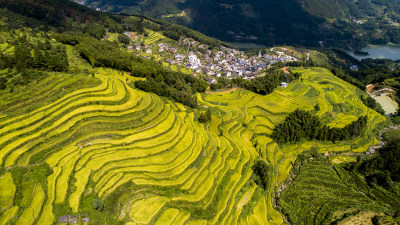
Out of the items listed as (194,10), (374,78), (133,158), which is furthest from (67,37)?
(194,10)

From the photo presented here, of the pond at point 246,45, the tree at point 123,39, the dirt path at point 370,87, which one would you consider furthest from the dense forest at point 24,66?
the pond at point 246,45

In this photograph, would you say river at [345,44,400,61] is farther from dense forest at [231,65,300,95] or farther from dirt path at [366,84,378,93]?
dense forest at [231,65,300,95]

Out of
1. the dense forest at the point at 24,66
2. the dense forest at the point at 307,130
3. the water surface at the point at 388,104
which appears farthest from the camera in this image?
the water surface at the point at 388,104

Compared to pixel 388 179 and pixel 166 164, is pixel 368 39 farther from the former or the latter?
pixel 166 164

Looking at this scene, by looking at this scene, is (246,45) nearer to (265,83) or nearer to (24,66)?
(265,83)

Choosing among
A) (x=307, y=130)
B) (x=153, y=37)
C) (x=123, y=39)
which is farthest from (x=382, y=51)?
(x=123, y=39)

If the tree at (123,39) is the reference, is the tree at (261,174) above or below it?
below

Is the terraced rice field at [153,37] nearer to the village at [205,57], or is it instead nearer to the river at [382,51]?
the village at [205,57]

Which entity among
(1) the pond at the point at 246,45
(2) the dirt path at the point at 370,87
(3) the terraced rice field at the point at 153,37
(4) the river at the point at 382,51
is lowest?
(1) the pond at the point at 246,45
